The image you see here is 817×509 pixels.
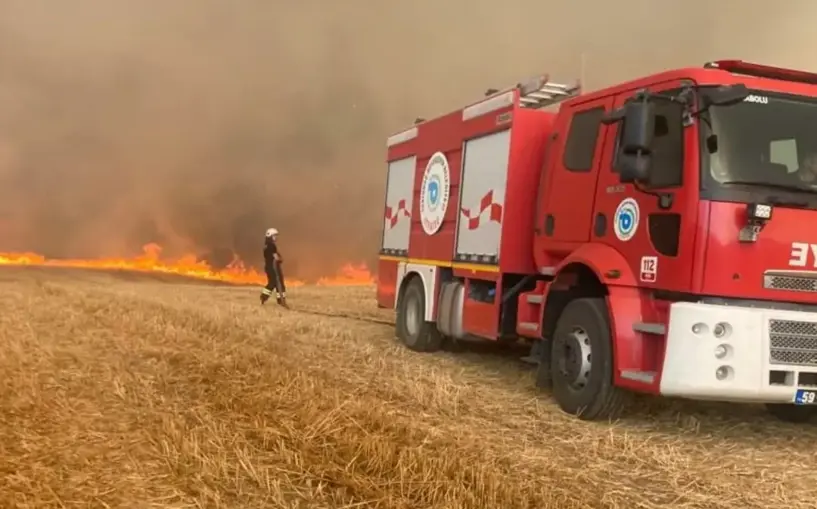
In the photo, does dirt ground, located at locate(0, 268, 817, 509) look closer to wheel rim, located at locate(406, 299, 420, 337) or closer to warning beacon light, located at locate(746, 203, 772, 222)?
wheel rim, located at locate(406, 299, 420, 337)

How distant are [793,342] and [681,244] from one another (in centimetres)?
100

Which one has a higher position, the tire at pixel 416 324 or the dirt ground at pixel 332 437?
the tire at pixel 416 324

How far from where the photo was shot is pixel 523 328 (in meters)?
7.41

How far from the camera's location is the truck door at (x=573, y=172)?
6.63m

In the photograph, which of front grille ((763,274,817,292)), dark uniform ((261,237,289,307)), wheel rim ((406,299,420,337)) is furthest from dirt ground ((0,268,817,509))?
dark uniform ((261,237,289,307))

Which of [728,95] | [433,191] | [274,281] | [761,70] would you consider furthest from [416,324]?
[274,281]

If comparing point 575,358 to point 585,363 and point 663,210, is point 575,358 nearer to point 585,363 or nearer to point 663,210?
point 585,363

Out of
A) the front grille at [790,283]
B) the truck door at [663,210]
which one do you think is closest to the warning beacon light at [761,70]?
the truck door at [663,210]

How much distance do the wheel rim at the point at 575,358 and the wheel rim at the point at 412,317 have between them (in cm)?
345

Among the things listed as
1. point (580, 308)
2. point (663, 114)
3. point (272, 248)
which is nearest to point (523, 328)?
point (580, 308)

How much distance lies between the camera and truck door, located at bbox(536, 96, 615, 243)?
6629 millimetres

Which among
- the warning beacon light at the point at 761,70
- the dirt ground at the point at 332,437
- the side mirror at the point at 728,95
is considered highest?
the warning beacon light at the point at 761,70

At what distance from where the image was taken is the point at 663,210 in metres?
5.79

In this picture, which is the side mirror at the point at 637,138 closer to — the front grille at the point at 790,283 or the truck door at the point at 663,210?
the truck door at the point at 663,210
